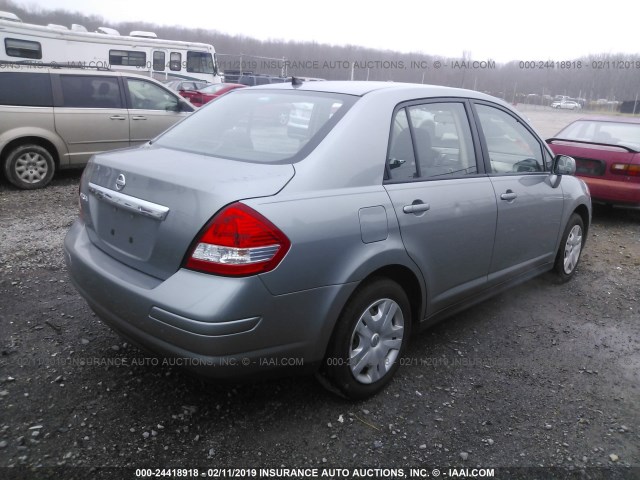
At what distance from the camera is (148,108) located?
8258 mm

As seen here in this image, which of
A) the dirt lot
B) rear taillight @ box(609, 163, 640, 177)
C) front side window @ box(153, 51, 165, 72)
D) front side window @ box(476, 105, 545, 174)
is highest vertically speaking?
front side window @ box(153, 51, 165, 72)

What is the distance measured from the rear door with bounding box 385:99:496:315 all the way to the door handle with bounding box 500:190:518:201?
0.42 feet

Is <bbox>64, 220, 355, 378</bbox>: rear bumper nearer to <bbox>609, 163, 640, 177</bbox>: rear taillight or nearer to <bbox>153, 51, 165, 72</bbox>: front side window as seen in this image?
<bbox>609, 163, 640, 177</bbox>: rear taillight

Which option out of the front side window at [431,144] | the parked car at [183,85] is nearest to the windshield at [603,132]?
→ the front side window at [431,144]

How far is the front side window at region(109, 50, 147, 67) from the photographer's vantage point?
59.6ft

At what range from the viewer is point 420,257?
283cm

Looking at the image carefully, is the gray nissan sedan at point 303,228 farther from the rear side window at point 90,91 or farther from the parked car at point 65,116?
the rear side window at point 90,91

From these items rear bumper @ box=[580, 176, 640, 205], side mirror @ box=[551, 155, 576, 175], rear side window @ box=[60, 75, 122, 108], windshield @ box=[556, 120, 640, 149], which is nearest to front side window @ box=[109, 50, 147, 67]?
rear side window @ box=[60, 75, 122, 108]

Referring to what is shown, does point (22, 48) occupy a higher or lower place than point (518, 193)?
higher

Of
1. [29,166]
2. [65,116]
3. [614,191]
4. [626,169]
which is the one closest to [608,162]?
[626,169]

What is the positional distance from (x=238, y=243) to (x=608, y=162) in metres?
6.16

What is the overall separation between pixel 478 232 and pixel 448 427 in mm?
1205

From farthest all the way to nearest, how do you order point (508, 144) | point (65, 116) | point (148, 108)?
point (148, 108), point (65, 116), point (508, 144)

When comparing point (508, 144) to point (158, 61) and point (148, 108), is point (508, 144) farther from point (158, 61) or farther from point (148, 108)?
point (158, 61)
